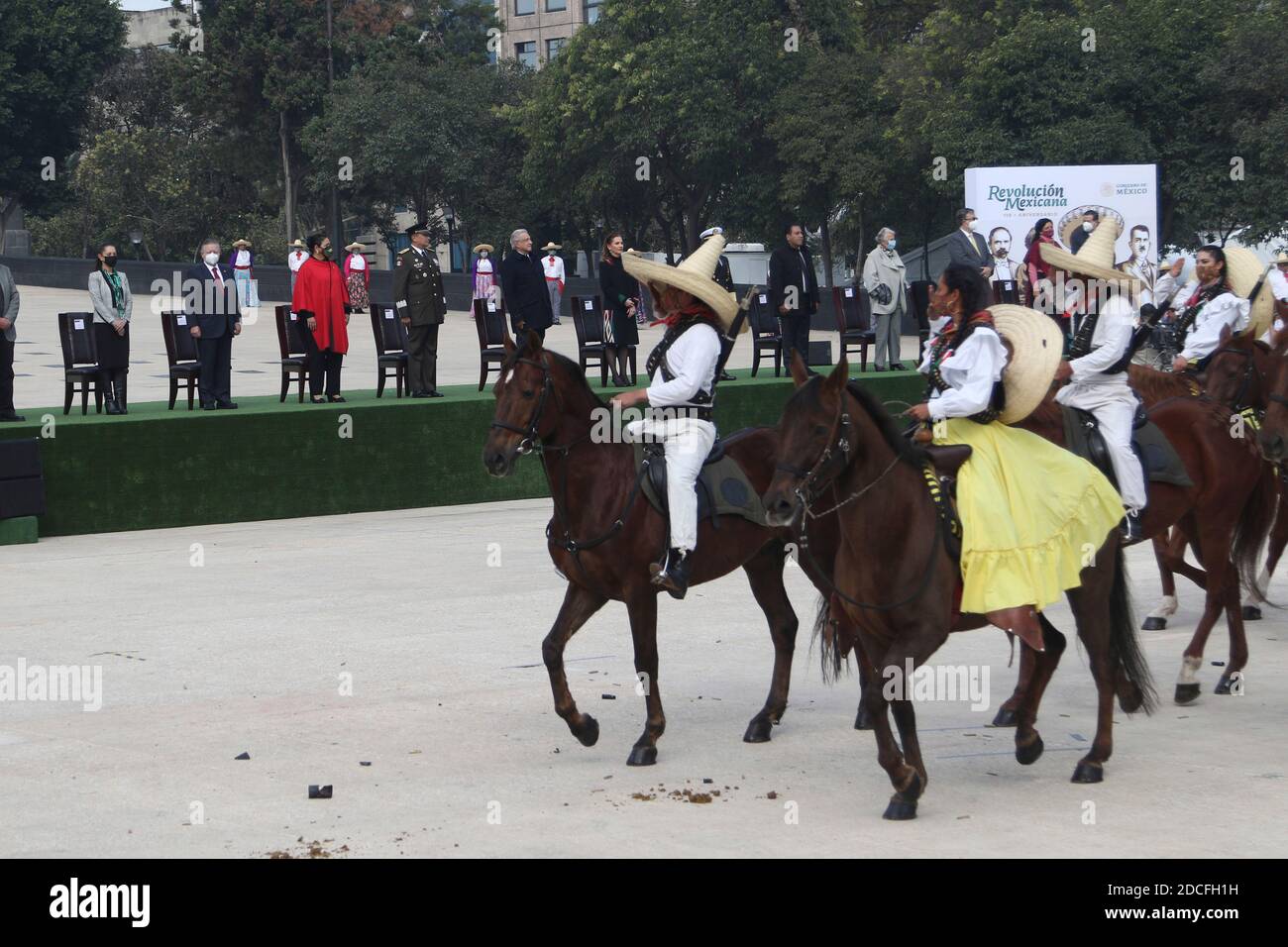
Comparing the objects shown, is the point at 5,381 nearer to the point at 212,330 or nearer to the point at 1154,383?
the point at 212,330

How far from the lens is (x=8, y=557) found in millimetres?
15211

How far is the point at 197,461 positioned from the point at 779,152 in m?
34.0

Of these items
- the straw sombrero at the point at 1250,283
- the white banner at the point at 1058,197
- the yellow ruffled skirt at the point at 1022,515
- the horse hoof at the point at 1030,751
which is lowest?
the horse hoof at the point at 1030,751

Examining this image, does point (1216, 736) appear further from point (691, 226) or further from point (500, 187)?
point (500, 187)

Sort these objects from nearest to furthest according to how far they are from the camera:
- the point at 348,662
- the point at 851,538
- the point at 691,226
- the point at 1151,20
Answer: the point at 851,538, the point at 348,662, the point at 1151,20, the point at 691,226

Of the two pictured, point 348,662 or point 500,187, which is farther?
point 500,187

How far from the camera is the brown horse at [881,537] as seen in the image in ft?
24.0

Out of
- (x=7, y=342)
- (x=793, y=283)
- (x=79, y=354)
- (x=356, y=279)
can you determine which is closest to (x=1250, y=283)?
(x=793, y=283)

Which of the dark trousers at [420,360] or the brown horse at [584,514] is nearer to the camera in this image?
the brown horse at [584,514]

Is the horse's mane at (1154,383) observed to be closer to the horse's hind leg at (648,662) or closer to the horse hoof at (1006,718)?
the horse hoof at (1006,718)

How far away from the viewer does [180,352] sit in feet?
61.8

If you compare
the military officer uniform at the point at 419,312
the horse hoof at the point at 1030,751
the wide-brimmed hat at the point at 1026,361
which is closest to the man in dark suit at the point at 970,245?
the military officer uniform at the point at 419,312

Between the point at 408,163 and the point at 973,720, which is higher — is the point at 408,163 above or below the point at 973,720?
above
